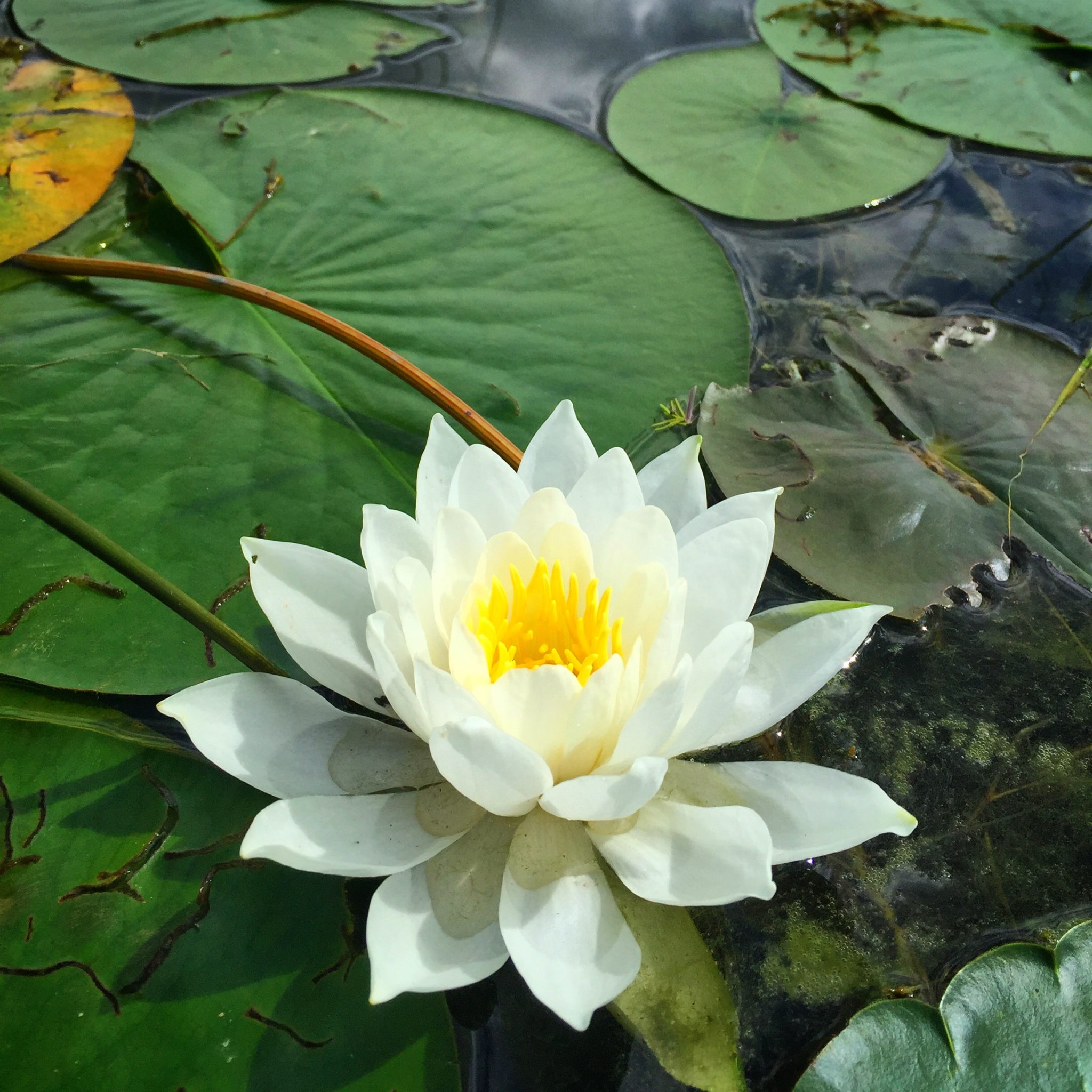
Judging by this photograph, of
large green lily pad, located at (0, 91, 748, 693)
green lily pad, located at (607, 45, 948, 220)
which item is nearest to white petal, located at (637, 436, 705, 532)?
large green lily pad, located at (0, 91, 748, 693)

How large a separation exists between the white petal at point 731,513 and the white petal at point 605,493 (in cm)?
12

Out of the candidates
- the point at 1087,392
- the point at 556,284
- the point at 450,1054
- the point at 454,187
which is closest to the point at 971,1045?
the point at 450,1054

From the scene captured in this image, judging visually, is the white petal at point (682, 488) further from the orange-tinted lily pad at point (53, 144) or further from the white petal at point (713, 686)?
the orange-tinted lily pad at point (53, 144)

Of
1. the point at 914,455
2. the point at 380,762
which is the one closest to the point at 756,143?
the point at 914,455

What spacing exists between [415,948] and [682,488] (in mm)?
863

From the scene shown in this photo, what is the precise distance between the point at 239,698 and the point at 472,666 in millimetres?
383

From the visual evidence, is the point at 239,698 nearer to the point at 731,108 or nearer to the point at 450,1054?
the point at 450,1054

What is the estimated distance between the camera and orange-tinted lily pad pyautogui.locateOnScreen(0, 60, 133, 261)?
2189 millimetres

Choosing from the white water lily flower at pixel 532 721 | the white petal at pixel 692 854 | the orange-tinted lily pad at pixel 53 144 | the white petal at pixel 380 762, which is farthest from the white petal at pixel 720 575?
the orange-tinted lily pad at pixel 53 144

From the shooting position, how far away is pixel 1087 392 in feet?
6.54

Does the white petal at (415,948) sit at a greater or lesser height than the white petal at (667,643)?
lesser

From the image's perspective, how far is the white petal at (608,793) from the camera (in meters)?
1.02

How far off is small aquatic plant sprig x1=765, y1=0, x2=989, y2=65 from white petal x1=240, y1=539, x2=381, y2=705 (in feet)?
9.25

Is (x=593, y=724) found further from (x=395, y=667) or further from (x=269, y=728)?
(x=269, y=728)
